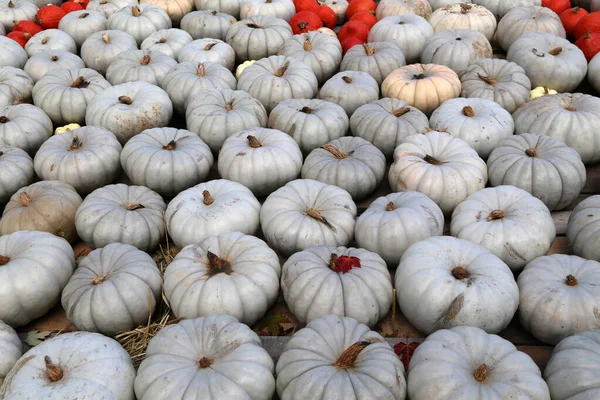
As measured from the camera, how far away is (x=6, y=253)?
353 cm

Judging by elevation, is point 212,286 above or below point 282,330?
above

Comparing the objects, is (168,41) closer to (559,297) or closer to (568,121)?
(568,121)

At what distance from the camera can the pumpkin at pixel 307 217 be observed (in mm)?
3744

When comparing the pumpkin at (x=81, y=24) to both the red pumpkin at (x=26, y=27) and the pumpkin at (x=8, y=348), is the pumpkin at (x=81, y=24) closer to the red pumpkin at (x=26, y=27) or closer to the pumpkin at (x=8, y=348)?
the red pumpkin at (x=26, y=27)

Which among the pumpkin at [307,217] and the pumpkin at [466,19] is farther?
the pumpkin at [466,19]

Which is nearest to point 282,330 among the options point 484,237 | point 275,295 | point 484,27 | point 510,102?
point 275,295

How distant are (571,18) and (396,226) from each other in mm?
4395

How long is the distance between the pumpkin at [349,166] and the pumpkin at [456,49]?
6.06ft

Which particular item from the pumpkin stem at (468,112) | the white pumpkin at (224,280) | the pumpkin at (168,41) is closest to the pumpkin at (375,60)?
the pumpkin stem at (468,112)

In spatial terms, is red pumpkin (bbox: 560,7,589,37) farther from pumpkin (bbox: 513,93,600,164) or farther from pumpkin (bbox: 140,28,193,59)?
pumpkin (bbox: 140,28,193,59)

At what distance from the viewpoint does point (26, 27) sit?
682 cm

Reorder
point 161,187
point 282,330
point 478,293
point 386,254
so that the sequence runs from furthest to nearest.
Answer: point 161,187 → point 386,254 → point 282,330 → point 478,293

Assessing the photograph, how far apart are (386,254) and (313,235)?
0.53 m

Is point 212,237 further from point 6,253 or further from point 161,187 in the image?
point 6,253
